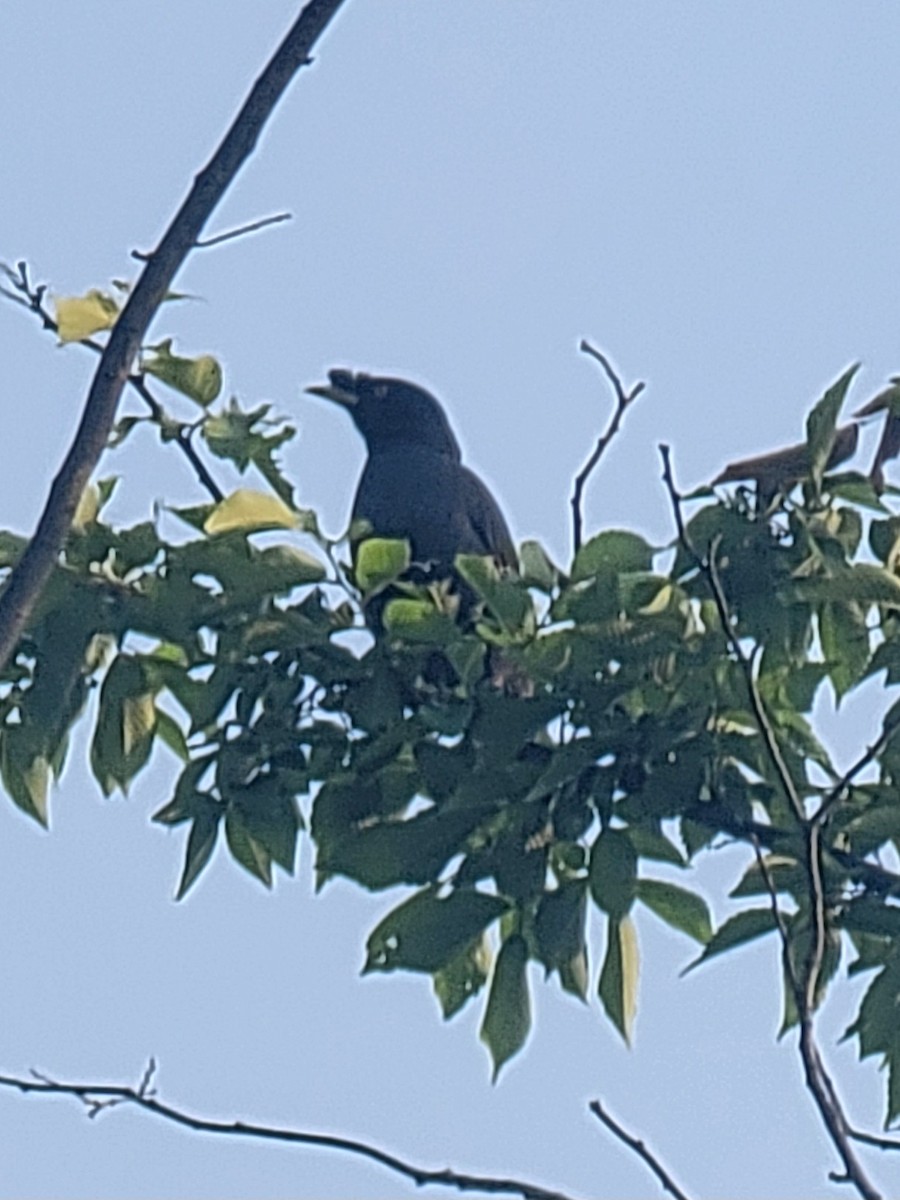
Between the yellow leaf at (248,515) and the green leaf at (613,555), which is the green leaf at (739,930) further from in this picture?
the yellow leaf at (248,515)

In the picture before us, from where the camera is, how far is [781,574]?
16.3 ft

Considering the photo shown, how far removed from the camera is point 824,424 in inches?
193

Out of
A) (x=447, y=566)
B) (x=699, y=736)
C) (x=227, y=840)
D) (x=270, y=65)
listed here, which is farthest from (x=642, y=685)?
(x=447, y=566)

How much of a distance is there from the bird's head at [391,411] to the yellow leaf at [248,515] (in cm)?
437

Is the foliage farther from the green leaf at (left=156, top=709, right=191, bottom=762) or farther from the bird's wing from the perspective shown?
the bird's wing

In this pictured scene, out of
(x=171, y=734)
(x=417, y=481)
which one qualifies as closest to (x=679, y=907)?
(x=171, y=734)

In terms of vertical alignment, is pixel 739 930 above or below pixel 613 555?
below

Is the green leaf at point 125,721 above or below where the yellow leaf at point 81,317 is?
below

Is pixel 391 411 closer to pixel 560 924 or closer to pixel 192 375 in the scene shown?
pixel 192 375

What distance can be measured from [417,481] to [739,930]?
4.16m

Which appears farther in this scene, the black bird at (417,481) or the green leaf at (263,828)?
the black bird at (417,481)

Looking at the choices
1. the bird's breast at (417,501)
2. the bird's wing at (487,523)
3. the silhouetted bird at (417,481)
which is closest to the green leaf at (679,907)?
the silhouetted bird at (417,481)

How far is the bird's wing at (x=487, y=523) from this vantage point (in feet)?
28.4

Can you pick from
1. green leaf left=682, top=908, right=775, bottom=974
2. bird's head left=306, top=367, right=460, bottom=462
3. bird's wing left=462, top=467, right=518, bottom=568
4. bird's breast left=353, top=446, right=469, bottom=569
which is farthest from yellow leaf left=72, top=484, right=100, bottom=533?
bird's head left=306, top=367, right=460, bottom=462
